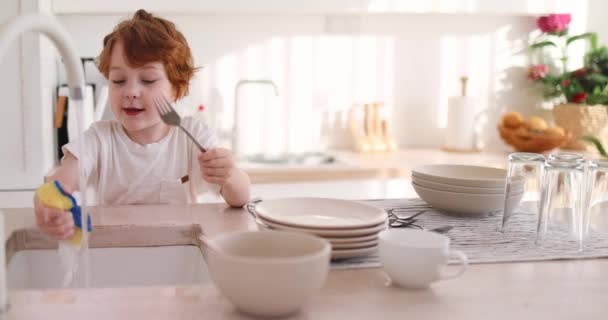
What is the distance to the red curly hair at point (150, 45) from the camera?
154cm

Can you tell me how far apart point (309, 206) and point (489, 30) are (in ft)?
7.51

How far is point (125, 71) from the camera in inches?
60.4

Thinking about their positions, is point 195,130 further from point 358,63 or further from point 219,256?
point 358,63

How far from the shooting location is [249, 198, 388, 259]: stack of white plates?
1047 mm

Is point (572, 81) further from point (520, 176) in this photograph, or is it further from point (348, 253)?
point (348, 253)

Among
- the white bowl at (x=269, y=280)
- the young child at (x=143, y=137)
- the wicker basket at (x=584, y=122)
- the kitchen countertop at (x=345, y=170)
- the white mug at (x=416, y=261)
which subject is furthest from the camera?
the wicker basket at (x=584, y=122)

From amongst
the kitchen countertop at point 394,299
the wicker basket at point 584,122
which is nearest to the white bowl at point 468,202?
the kitchen countertop at point 394,299

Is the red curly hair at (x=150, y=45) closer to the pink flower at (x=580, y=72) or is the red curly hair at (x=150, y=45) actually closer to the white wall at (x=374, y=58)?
the white wall at (x=374, y=58)

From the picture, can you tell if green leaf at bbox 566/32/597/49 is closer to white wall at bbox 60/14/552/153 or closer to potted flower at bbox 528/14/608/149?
potted flower at bbox 528/14/608/149

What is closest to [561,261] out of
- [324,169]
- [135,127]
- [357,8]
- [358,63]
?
[135,127]

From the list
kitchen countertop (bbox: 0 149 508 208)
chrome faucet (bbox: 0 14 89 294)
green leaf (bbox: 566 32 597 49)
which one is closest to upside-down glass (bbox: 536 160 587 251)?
chrome faucet (bbox: 0 14 89 294)

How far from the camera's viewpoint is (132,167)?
1.67m

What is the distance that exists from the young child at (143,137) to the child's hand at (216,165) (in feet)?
0.24

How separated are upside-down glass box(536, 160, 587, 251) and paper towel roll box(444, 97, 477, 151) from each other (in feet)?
6.29
